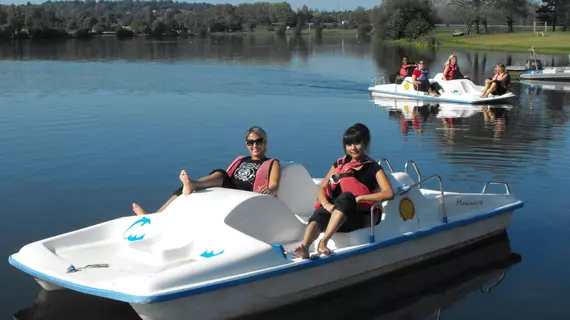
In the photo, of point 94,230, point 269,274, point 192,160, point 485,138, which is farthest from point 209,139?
point 269,274

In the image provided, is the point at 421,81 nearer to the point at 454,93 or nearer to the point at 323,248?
the point at 454,93

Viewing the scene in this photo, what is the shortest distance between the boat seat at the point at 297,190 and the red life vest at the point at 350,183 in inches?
29.0

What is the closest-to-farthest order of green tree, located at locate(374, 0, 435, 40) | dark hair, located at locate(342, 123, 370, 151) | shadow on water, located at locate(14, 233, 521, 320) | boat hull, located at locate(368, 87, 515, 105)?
1. shadow on water, located at locate(14, 233, 521, 320)
2. dark hair, located at locate(342, 123, 370, 151)
3. boat hull, located at locate(368, 87, 515, 105)
4. green tree, located at locate(374, 0, 435, 40)

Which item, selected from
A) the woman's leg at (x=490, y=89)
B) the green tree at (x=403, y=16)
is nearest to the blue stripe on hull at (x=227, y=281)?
the woman's leg at (x=490, y=89)

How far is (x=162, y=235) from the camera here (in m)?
8.20

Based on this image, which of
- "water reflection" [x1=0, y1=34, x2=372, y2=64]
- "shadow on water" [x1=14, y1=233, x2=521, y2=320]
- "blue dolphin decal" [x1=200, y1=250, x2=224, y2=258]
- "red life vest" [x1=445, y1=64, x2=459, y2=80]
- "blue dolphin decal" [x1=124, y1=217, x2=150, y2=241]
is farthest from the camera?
"water reflection" [x1=0, y1=34, x2=372, y2=64]

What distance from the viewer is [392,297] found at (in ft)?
28.7

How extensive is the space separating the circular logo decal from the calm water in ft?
2.44

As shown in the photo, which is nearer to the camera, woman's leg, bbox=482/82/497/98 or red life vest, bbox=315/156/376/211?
red life vest, bbox=315/156/376/211

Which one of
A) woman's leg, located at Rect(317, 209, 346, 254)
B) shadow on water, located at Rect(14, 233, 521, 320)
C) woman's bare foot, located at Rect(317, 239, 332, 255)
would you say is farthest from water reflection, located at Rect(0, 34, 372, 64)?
woman's bare foot, located at Rect(317, 239, 332, 255)

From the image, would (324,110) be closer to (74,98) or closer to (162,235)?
(74,98)

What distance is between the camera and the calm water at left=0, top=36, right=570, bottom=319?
8680 millimetres

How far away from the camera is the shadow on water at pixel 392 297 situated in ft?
26.4

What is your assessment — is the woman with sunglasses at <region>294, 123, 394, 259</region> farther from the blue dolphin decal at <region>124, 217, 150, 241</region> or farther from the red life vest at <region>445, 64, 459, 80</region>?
the red life vest at <region>445, 64, 459, 80</region>
